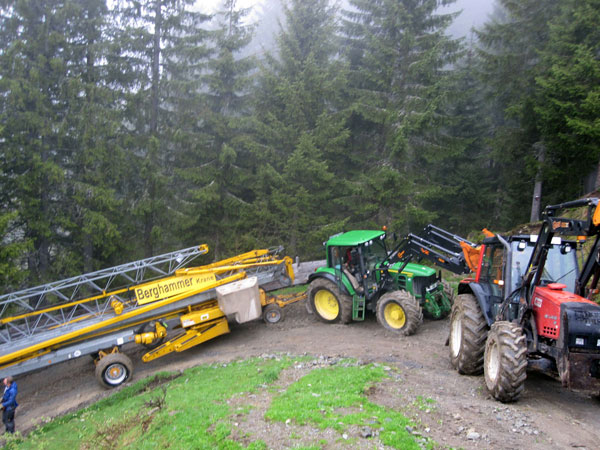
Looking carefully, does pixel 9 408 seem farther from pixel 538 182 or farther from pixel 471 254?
pixel 538 182

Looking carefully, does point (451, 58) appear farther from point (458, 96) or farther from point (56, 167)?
point (56, 167)

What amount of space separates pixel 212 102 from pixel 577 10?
1516 centimetres

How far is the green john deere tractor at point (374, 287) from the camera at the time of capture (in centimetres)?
1072

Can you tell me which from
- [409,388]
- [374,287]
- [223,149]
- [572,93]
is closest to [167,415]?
[409,388]

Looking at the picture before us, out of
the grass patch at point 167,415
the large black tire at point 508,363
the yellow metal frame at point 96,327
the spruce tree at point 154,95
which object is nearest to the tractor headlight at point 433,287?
the grass patch at point 167,415

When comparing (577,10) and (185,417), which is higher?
(577,10)

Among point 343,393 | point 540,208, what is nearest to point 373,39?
point 540,208

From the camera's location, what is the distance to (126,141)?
16641 mm

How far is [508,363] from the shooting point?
5.75 m

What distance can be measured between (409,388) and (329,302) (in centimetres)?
594

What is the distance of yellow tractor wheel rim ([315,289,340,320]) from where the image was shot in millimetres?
12445

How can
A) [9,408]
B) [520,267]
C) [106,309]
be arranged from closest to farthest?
[520,267]
[9,408]
[106,309]

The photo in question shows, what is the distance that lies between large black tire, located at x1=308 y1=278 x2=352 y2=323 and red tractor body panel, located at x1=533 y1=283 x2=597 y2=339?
6135 mm

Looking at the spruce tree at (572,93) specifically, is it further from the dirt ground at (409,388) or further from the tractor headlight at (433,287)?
the dirt ground at (409,388)
